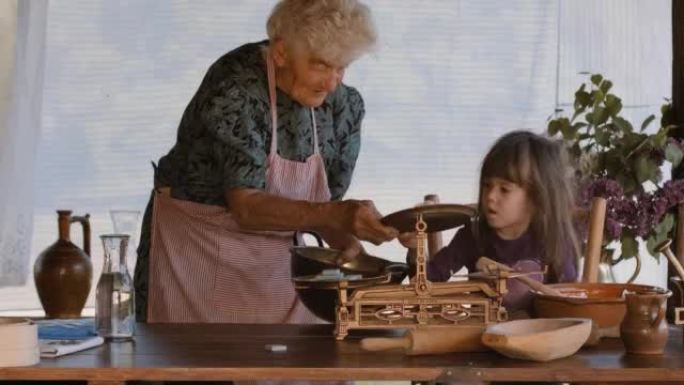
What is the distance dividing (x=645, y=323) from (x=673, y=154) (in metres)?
1.60

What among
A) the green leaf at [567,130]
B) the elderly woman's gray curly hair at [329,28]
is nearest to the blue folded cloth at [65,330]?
the elderly woman's gray curly hair at [329,28]

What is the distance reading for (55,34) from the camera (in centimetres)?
491

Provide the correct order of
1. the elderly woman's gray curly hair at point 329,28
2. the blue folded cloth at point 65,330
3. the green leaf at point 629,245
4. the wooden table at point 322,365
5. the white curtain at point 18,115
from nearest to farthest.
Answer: the wooden table at point 322,365 < the blue folded cloth at point 65,330 < the elderly woman's gray curly hair at point 329,28 < the green leaf at point 629,245 < the white curtain at point 18,115

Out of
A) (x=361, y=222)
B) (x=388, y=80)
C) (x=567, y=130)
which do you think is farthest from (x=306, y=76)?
(x=388, y=80)

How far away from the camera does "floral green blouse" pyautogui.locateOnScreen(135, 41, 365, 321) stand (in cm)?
332

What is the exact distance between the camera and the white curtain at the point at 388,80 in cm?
487

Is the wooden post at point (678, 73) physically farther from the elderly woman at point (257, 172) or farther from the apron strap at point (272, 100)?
the apron strap at point (272, 100)

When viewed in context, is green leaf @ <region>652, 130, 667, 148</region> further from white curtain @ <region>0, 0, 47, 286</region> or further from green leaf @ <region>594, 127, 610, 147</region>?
white curtain @ <region>0, 0, 47, 286</region>

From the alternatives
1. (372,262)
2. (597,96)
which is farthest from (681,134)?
(372,262)

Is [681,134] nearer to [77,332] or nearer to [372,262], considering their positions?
[372,262]

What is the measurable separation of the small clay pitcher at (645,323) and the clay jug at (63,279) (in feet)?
5.00

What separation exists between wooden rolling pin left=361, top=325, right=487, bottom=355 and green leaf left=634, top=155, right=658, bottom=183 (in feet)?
5.29

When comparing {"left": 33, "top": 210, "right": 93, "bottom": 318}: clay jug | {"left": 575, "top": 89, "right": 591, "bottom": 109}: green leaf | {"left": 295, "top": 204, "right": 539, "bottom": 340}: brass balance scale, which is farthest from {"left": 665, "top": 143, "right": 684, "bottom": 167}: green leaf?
{"left": 33, "top": 210, "right": 93, "bottom": 318}: clay jug

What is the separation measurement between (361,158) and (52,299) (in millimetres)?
1864
